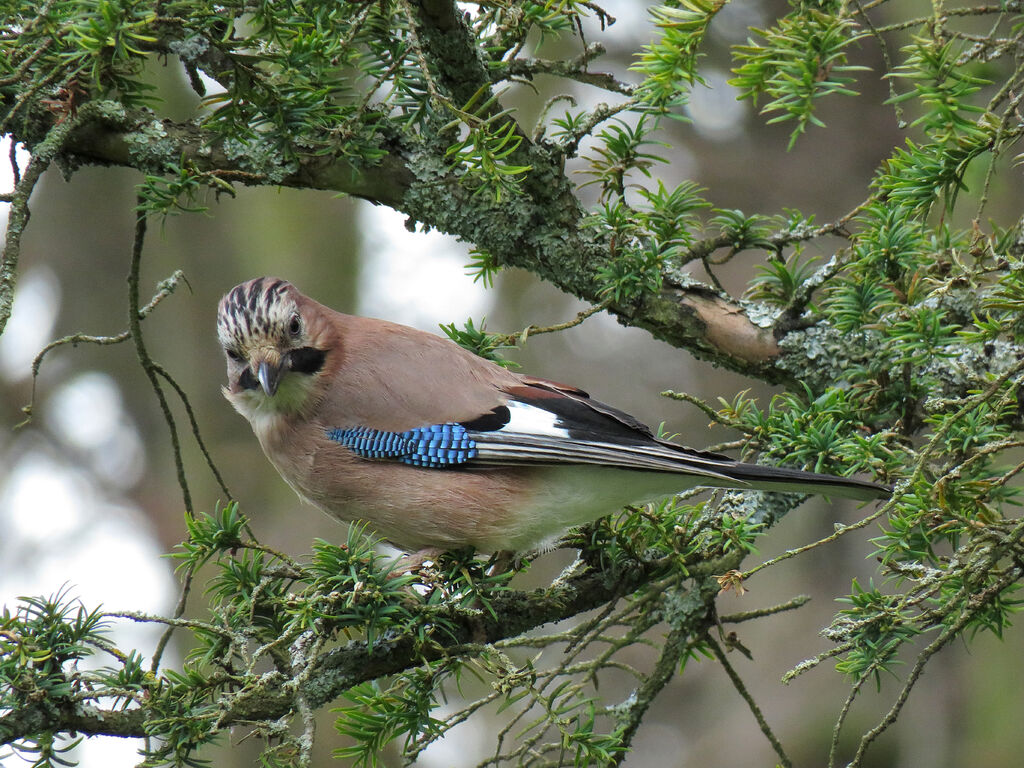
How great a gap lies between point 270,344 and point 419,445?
674mm

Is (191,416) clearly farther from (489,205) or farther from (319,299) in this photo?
(319,299)

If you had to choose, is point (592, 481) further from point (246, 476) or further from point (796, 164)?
point (796, 164)

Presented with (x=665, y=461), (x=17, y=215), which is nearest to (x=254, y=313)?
(x=17, y=215)

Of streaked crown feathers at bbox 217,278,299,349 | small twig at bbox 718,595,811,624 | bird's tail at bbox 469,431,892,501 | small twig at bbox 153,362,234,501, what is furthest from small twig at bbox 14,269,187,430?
small twig at bbox 718,595,811,624

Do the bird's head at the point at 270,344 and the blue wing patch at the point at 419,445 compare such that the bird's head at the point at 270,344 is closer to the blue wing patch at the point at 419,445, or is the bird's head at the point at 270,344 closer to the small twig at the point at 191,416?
the blue wing patch at the point at 419,445

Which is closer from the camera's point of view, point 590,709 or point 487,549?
point 590,709

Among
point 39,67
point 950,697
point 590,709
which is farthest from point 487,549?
point 950,697

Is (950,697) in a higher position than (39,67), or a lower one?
Result: lower

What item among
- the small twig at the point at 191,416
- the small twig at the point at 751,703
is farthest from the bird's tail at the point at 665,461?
the small twig at the point at 191,416

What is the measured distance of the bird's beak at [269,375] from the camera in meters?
3.63

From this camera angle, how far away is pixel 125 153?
10.6 feet

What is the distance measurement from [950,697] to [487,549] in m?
4.72

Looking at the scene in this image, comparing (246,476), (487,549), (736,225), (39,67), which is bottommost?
(487,549)

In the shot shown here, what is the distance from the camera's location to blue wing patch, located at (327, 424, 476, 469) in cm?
362
